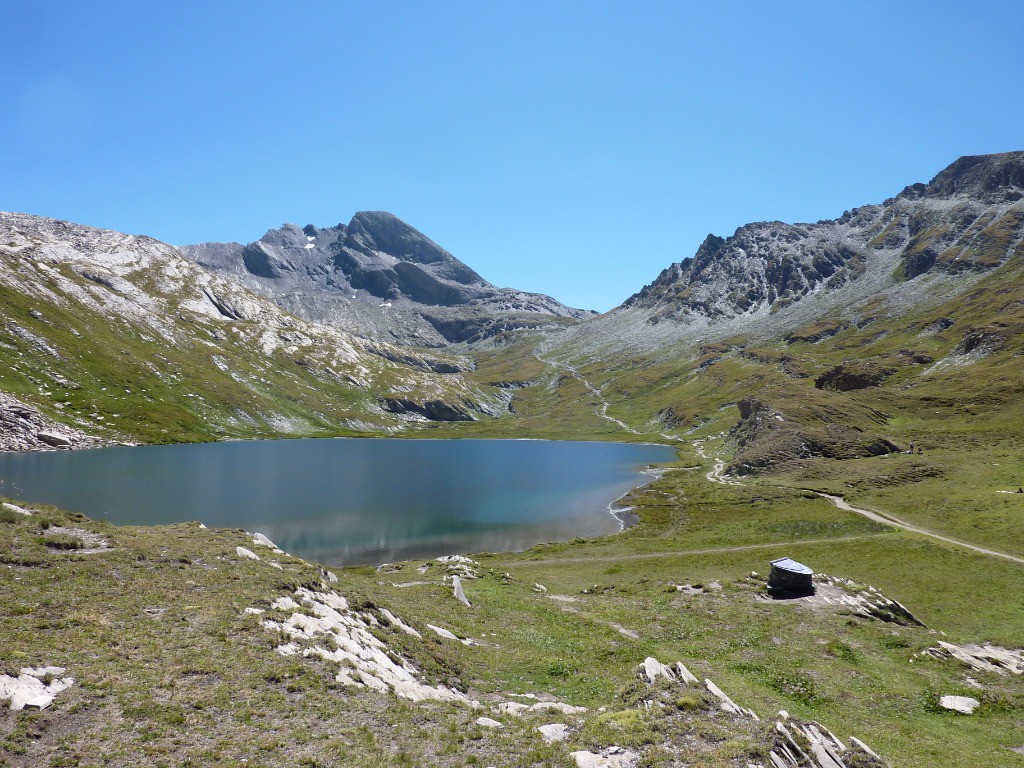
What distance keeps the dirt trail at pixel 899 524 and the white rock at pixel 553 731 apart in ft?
167

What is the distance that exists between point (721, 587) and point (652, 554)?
21.9 metres

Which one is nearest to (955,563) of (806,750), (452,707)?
(806,750)

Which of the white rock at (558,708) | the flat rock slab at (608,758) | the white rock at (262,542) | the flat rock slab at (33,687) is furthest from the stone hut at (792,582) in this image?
the flat rock slab at (33,687)

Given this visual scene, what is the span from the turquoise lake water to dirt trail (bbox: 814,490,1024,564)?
33.8 m

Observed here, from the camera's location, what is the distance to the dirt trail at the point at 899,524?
46.7 m

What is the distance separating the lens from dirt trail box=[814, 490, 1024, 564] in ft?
153

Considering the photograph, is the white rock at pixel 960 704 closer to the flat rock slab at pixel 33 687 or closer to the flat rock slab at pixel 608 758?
the flat rock slab at pixel 608 758

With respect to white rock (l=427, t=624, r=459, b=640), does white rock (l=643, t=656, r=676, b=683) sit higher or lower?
higher

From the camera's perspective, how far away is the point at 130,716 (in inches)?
498

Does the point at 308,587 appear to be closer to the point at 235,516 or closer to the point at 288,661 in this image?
the point at 288,661

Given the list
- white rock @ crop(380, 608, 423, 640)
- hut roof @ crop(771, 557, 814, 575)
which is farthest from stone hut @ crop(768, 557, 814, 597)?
white rock @ crop(380, 608, 423, 640)

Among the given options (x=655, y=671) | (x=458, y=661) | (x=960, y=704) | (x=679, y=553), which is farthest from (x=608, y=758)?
(x=679, y=553)

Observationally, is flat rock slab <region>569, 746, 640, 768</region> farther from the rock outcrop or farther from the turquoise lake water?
the rock outcrop

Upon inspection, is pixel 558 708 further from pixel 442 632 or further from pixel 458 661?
pixel 442 632
